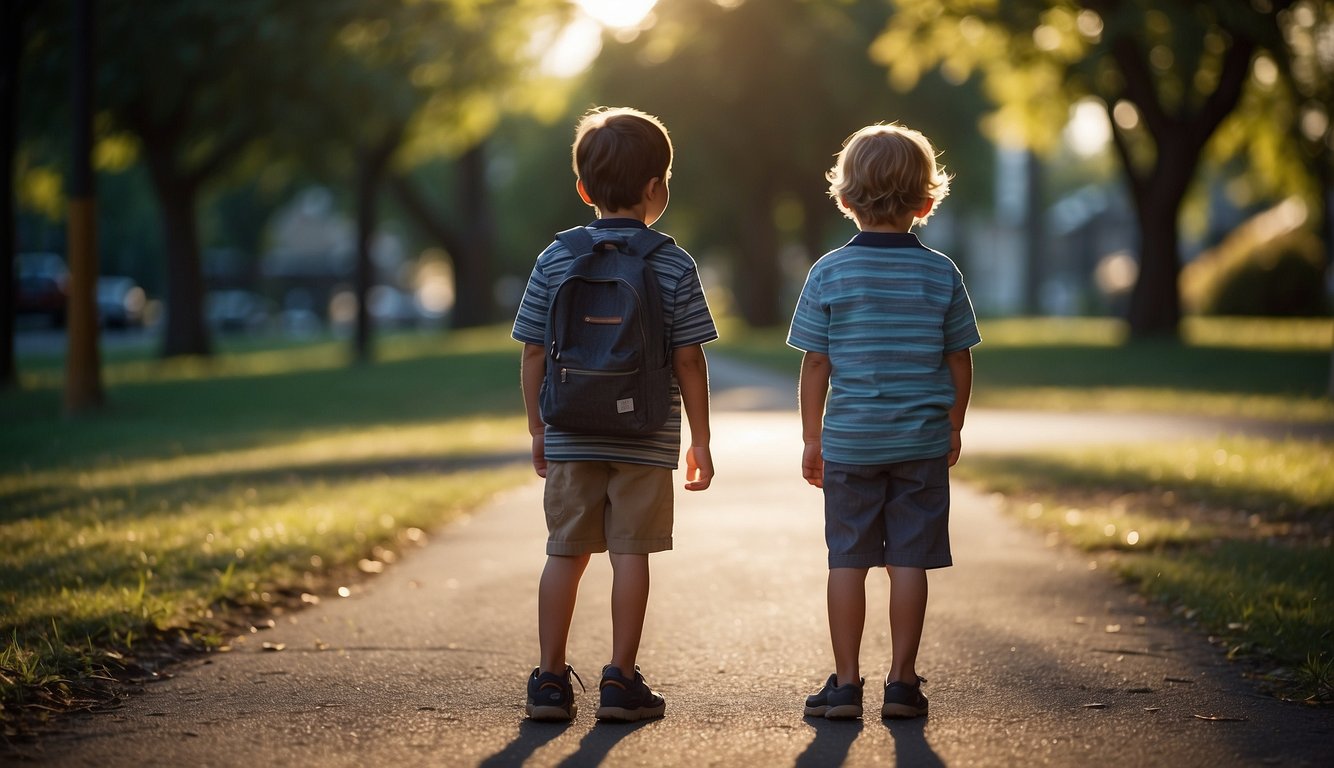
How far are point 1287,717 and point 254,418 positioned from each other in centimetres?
1505

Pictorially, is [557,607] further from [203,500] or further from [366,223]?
[366,223]

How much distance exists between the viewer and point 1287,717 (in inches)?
173

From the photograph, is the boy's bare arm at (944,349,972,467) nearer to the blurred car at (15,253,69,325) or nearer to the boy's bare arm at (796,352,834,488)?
the boy's bare arm at (796,352,834,488)

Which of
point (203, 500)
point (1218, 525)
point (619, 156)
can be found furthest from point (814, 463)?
point (203, 500)

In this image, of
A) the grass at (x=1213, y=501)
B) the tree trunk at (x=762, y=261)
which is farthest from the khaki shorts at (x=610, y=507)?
the tree trunk at (x=762, y=261)

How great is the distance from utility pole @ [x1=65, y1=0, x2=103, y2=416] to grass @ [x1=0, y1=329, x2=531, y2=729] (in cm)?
109

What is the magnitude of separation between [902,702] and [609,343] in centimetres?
131

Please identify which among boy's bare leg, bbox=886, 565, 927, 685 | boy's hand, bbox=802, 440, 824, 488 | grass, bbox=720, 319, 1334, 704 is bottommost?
grass, bbox=720, 319, 1334, 704

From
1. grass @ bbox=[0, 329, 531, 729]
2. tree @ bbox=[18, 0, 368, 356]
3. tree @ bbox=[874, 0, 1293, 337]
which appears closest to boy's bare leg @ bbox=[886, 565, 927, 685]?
Answer: grass @ bbox=[0, 329, 531, 729]

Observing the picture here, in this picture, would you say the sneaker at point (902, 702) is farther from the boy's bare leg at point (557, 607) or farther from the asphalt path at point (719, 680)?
the boy's bare leg at point (557, 607)

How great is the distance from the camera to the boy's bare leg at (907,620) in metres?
4.46

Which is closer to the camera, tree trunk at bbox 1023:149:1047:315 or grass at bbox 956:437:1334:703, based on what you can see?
grass at bbox 956:437:1334:703

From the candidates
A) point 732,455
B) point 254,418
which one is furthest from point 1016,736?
point 254,418

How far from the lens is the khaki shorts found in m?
4.45
